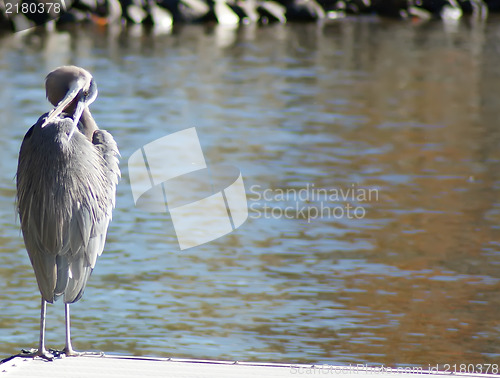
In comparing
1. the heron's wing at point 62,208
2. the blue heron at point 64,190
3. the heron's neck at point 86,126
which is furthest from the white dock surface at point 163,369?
the heron's neck at point 86,126

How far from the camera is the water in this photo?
20.1 feet

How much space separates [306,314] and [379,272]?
1.00 meters

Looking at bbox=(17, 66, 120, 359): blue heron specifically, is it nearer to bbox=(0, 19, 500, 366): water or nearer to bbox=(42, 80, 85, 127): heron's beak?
bbox=(42, 80, 85, 127): heron's beak

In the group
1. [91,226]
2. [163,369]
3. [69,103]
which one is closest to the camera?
[163,369]

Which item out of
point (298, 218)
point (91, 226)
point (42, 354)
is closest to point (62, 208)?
point (91, 226)

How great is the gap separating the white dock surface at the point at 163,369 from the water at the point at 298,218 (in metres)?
1.12

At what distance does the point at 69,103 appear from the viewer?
4812 mm

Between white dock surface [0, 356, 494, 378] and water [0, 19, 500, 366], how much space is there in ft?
3.66

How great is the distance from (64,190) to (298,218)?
4.25 metres

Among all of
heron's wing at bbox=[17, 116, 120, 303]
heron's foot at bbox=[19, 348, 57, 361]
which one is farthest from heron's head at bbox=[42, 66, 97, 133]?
heron's foot at bbox=[19, 348, 57, 361]

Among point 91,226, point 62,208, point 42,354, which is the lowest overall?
point 42,354

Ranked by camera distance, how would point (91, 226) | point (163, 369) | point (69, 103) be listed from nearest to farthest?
point (163, 369)
point (91, 226)
point (69, 103)

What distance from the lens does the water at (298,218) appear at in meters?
6.13

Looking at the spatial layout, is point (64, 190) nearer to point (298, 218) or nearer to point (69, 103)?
point (69, 103)
